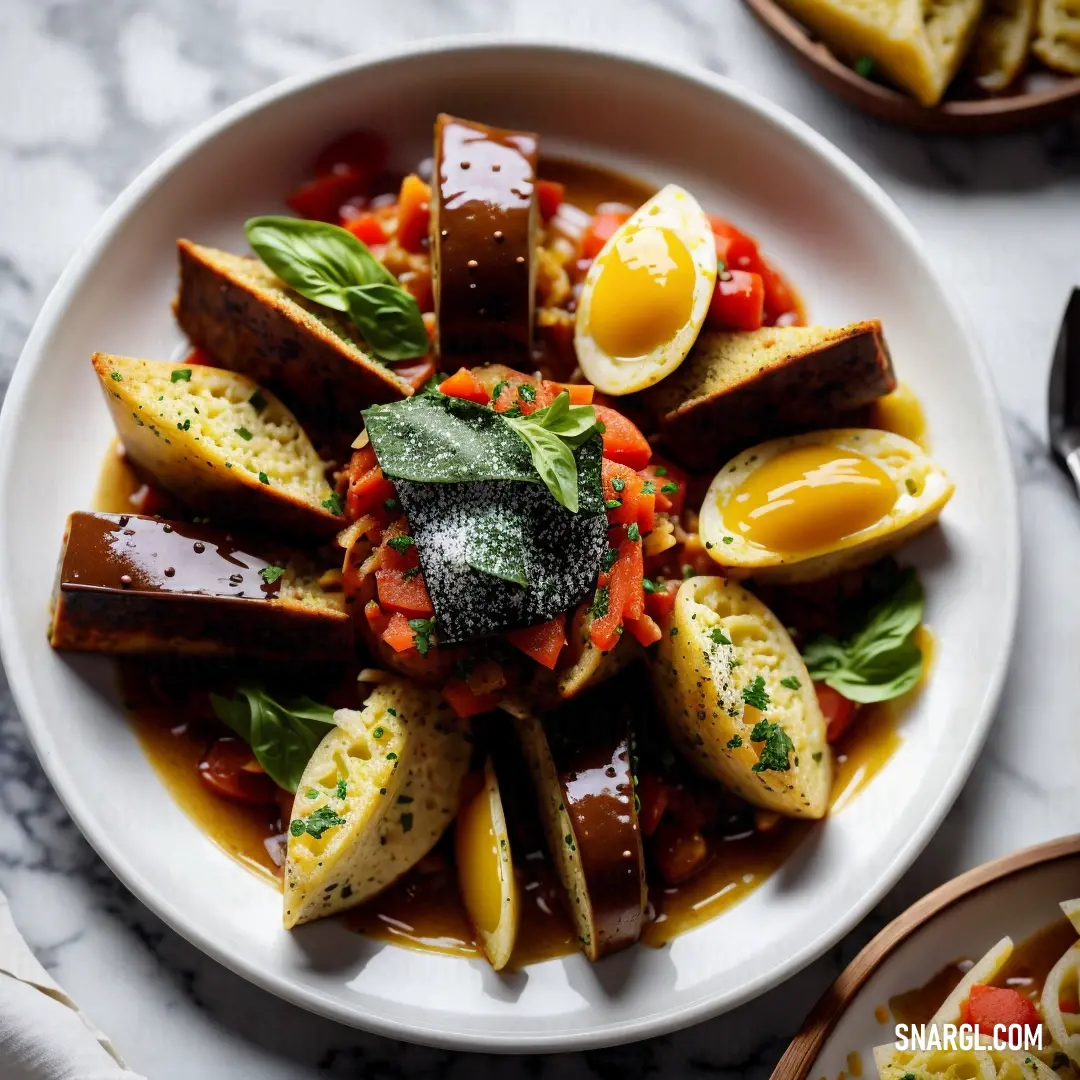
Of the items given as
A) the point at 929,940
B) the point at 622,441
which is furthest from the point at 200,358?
the point at 929,940

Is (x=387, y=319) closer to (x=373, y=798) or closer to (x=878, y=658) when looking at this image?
(x=373, y=798)

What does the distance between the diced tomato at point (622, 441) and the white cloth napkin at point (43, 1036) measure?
2.82 metres

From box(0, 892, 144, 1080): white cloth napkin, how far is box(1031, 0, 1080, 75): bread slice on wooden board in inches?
215

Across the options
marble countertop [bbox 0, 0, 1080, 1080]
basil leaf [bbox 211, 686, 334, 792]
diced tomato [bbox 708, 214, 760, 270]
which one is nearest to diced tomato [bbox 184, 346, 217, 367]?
marble countertop [bbox 0, 0, 1080, 1080]

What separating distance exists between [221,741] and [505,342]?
1927 millimetres

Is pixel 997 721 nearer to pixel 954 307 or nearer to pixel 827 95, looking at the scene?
pixel 954 307

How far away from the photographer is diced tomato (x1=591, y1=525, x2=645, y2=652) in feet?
13.0

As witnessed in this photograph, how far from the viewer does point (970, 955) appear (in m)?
4.40

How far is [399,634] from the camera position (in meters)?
3.99

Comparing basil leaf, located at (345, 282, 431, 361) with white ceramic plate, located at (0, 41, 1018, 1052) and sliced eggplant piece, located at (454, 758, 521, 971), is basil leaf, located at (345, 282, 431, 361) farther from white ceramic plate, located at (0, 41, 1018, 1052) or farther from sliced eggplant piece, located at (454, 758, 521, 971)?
sliced eggplant piece, located at (454, 758, 521, 971)

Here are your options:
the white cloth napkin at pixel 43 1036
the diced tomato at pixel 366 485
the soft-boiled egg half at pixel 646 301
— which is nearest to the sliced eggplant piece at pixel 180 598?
the diced tomato at pixel 366 485

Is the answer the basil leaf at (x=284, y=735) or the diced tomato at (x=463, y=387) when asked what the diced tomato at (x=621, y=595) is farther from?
the basil leaf at (x=284, y=735)

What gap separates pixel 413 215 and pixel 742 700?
93.3 inches

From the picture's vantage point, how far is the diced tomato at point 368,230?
4754mm
